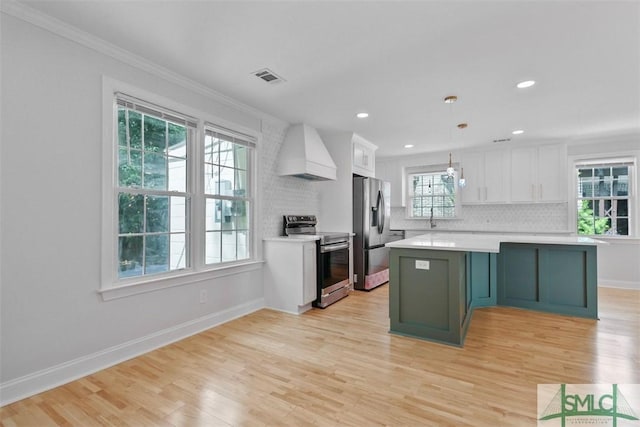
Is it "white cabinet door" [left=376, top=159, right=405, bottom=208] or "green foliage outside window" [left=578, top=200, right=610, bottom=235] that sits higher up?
"white cabinet door" [left=376, top=159, right=405, bottom=208]

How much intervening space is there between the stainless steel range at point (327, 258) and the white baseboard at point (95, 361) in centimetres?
129

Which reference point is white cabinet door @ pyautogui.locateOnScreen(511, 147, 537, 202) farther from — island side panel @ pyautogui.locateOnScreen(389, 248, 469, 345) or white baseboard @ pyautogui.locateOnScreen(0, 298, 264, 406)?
white baseboard @ pyautogui.locateOnScreen(0, 298, 264, 406)

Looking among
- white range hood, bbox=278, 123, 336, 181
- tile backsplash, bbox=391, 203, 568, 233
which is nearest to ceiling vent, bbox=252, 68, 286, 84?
white range hood, bbox=278, 123, 336, 181

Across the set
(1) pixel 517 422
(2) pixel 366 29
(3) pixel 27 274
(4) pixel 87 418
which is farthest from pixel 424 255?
(3) pixel 27 274

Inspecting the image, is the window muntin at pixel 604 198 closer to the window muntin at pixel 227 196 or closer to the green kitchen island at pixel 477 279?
the green kitchen island at pixel 477 279

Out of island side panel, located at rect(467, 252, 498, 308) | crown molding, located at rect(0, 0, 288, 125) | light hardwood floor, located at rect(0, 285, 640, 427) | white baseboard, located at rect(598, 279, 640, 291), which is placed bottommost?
light hardwood floor, located at rect(0, 285, 640, 427)

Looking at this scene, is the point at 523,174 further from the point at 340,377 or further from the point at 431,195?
the point at 340,377

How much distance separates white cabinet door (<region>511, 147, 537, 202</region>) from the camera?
5.50 metres

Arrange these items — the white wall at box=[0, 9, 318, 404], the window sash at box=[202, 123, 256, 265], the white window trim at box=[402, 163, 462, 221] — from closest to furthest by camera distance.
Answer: the white wall at box=[0, 9, 318, 404]
the window sash at box=[202, 123, 256, 265]
the white window trim at box=[402, 163, 462, 221]

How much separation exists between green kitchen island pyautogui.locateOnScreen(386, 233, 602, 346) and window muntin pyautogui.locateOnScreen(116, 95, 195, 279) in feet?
6.97

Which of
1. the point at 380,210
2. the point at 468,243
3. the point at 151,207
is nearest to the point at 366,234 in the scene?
the point at 380,210

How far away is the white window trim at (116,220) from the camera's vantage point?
2.44 meters

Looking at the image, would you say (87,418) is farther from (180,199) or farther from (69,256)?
(180,199)

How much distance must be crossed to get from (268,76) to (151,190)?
152cm
